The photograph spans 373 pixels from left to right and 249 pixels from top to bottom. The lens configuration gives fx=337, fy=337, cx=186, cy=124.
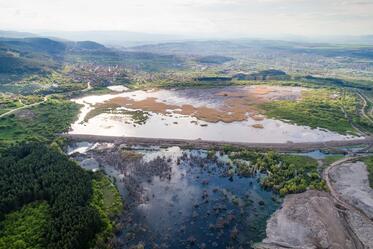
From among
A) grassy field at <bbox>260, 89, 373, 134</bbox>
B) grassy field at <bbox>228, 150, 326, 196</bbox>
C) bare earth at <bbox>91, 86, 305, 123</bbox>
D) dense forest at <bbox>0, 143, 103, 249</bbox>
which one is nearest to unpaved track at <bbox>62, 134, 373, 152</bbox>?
grassy field at <bbox>228, 150, 326, 196</bbox>

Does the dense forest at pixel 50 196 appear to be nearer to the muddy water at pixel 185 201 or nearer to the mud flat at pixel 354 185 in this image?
the muddy water at pixel 185 201

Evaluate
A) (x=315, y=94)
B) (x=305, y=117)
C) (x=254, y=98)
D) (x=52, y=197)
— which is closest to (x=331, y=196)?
(x=52, y=197)

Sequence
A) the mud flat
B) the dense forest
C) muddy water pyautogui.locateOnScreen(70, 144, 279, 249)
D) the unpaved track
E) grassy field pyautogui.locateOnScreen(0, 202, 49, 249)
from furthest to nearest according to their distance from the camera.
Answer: the unpaved track, the mud flat, muddy water pyautogui.locateOnScreen(70, 144, 279, 249), the dense forest, grassy field pyautogui.locateOnScreen(0, 202, 49, 249)

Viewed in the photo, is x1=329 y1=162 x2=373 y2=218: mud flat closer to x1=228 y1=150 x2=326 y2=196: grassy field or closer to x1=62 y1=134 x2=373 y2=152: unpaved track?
x1=228 y1=150 x2=326 y2=196: grassy field

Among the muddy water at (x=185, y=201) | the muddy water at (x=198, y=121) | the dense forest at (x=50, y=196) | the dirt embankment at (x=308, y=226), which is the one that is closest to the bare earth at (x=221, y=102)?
the muddy water at (x=198, y=121)

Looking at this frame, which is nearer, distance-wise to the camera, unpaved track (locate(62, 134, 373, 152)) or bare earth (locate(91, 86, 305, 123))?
unpaved track (locate(62, 134, 373, 152))

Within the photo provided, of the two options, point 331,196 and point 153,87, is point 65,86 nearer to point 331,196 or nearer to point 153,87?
point 153,87

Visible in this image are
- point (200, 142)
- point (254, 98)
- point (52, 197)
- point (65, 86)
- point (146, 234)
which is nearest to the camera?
point (146, 234)
